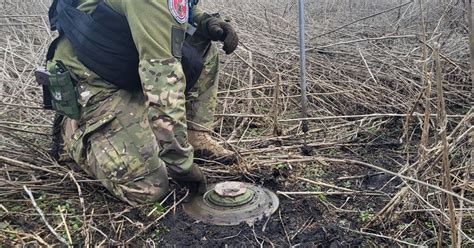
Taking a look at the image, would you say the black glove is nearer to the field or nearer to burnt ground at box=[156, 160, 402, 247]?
the field

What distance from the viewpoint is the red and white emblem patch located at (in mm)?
2225

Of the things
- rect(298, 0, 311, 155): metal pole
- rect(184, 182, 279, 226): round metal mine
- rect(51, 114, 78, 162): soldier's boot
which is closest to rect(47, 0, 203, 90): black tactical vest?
rect(51, 114, 78, 162): soldier's boot

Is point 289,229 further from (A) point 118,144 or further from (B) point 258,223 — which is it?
(A) point 118,144

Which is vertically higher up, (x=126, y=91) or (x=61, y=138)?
(x=126, y=91)

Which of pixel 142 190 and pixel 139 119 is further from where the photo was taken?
pixel 139 119

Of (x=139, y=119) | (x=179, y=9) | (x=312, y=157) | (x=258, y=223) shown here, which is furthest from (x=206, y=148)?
(x=179, y=9)

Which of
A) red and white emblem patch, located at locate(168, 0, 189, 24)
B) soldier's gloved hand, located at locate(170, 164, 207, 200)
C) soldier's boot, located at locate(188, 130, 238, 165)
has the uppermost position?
red and white emblem patch, located at locate(168, 0, 189, 24)

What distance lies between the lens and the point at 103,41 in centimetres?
242

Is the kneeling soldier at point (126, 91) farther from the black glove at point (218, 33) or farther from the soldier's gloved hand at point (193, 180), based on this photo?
the black glove at point (218, 33)

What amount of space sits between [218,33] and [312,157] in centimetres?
88

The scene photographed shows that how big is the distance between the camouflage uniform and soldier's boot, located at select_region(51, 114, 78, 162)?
0.03 metres

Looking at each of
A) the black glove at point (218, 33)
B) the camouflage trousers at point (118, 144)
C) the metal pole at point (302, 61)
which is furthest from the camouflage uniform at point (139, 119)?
the metal pole at point (302, 61)

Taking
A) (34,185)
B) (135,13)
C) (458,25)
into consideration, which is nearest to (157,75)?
(135,13)

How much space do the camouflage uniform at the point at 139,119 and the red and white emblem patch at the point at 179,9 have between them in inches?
1.0
